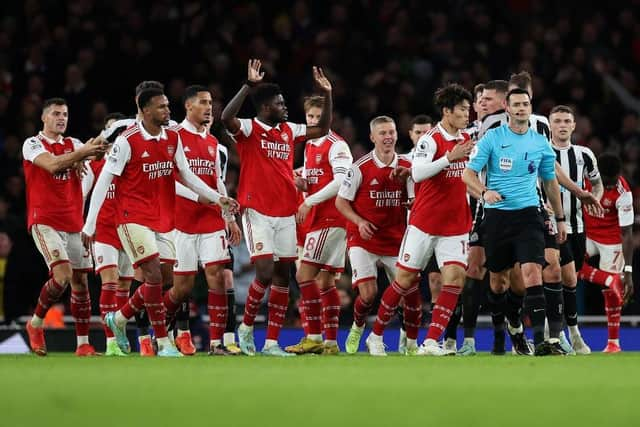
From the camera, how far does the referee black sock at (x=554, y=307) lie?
441 inches

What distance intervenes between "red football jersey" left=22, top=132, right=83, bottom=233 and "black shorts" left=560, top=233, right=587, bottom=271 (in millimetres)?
4578

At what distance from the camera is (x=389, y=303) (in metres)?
11.9

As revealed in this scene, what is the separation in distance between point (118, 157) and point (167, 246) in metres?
1.35

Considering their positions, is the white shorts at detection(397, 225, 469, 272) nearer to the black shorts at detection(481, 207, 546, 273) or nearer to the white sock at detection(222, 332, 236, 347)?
the black shorts at detection(481, 207, 546, 273)

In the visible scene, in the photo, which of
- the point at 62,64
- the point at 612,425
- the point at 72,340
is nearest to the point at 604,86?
the point at 62,64

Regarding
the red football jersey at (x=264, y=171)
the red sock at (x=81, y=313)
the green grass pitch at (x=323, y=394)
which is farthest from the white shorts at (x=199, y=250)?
the green grass pitch at (x=323, y=394)

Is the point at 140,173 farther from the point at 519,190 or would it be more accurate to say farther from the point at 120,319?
the point at 519,190

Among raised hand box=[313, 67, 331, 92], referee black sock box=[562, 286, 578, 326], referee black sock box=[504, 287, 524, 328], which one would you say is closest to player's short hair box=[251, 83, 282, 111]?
raised hand box=[313, 67, 331, 92]

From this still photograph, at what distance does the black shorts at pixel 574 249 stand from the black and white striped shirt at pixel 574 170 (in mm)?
93

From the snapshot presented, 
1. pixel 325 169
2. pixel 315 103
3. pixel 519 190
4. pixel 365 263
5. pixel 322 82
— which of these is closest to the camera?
pixel 519 190

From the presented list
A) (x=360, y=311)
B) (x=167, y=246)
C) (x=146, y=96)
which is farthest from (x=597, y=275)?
(x=146, y=96)

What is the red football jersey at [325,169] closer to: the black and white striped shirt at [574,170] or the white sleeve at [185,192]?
the white sleeve at [185,192]

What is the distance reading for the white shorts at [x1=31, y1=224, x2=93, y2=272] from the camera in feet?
40.3

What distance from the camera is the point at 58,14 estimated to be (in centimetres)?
2006
